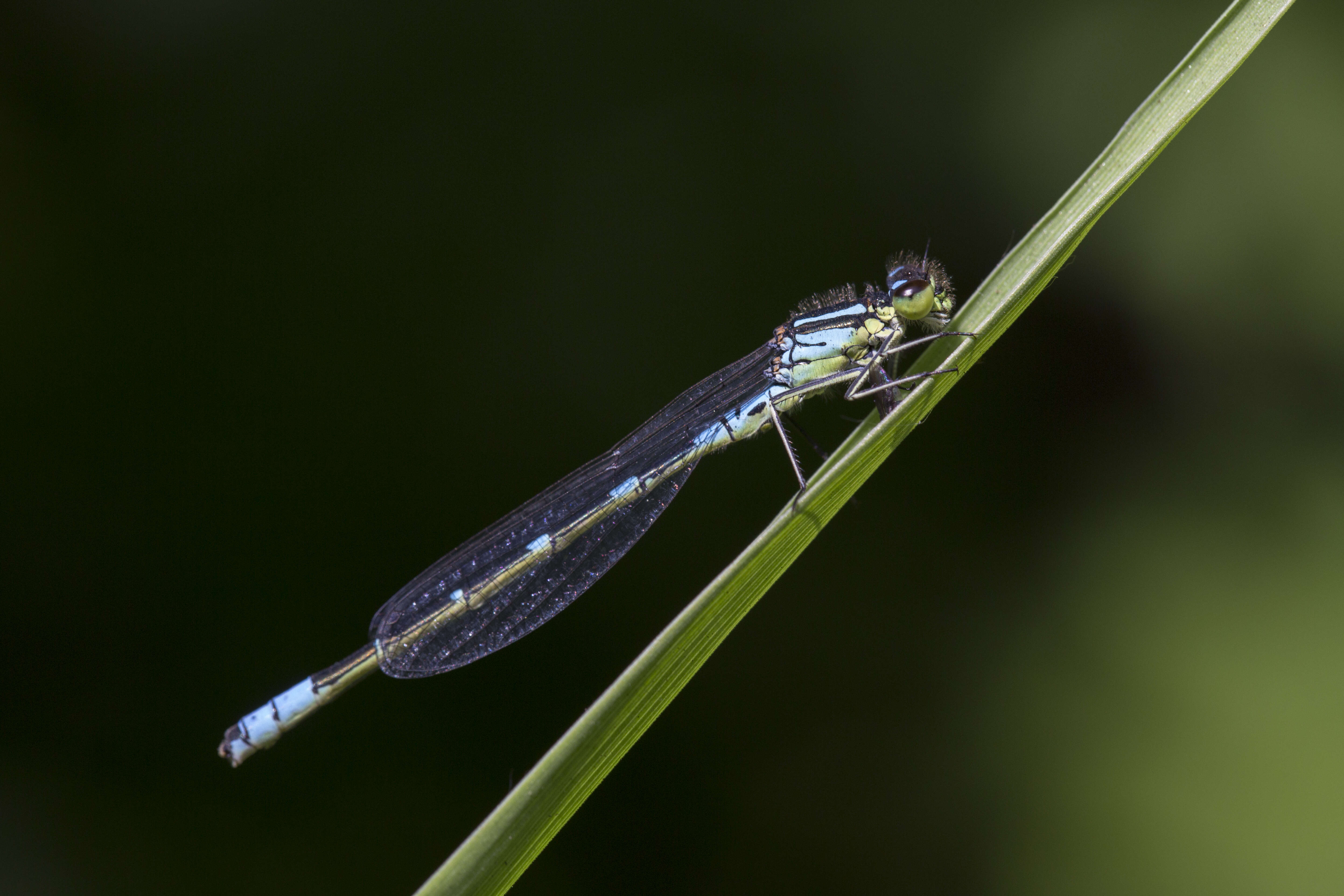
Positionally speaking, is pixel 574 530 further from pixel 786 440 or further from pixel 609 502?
pixel 786 440

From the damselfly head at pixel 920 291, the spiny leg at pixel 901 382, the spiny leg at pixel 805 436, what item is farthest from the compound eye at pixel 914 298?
the spiny leg at pixel 805 436

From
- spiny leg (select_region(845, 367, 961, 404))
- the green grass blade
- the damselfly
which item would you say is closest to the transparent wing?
the damselfly

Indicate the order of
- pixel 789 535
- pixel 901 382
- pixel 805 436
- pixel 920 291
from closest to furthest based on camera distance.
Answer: pixel 789 535 → pixel 901 382 → pixel 920 291 → pixel 805 436

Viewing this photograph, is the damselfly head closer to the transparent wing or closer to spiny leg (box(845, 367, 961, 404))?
spiny leg (box(845, 367, 961, 404))

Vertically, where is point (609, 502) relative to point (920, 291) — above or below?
below

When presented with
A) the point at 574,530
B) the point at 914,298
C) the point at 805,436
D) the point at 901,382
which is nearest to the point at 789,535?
Result: the point at 901,382

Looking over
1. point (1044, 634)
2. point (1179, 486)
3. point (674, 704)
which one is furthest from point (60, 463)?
point (1179, 486)

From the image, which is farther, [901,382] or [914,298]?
[914,298]
